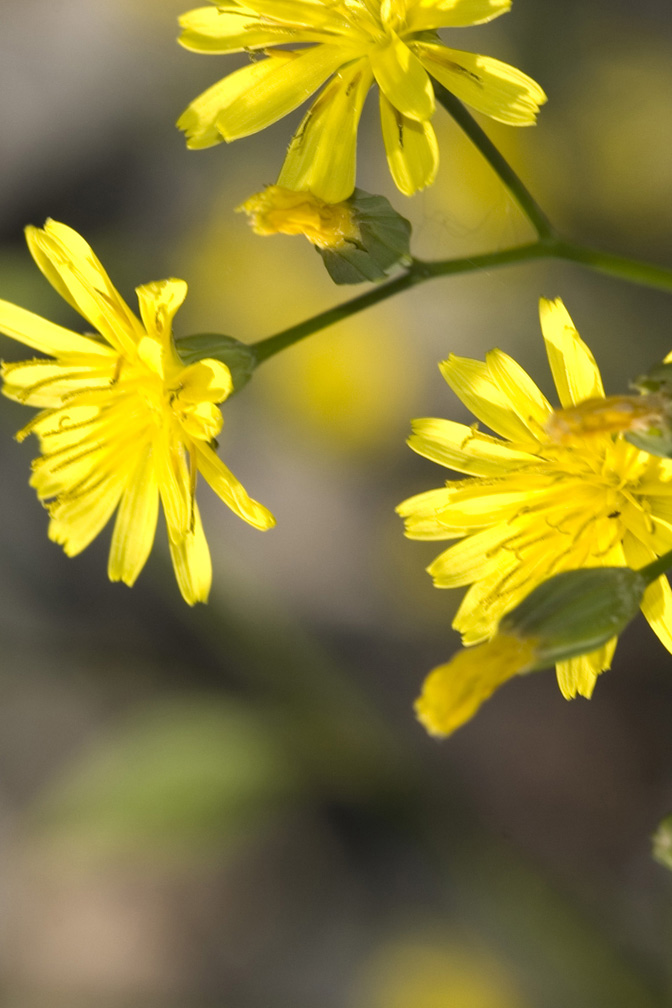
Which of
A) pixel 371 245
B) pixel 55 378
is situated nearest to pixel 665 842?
pixel 371 245

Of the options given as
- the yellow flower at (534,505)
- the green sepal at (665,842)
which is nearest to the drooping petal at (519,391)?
the yellow flower at (534,505)

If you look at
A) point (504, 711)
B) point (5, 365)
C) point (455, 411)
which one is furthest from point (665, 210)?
point (5, 365)

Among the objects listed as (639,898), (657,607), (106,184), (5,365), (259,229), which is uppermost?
(106,184)

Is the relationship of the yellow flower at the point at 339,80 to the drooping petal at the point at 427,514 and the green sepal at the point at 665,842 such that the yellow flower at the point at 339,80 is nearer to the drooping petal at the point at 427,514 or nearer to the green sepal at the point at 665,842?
the drooping petal at the point at 427,514

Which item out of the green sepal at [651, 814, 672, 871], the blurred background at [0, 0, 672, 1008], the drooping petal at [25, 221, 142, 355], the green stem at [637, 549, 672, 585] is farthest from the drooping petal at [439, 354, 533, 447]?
the blurred background at [0, 0, 672, 1008]

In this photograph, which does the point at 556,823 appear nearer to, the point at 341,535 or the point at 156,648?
the point at 341,535

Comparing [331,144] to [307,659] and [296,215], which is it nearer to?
[296,215]

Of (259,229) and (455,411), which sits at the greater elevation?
(259,229)
